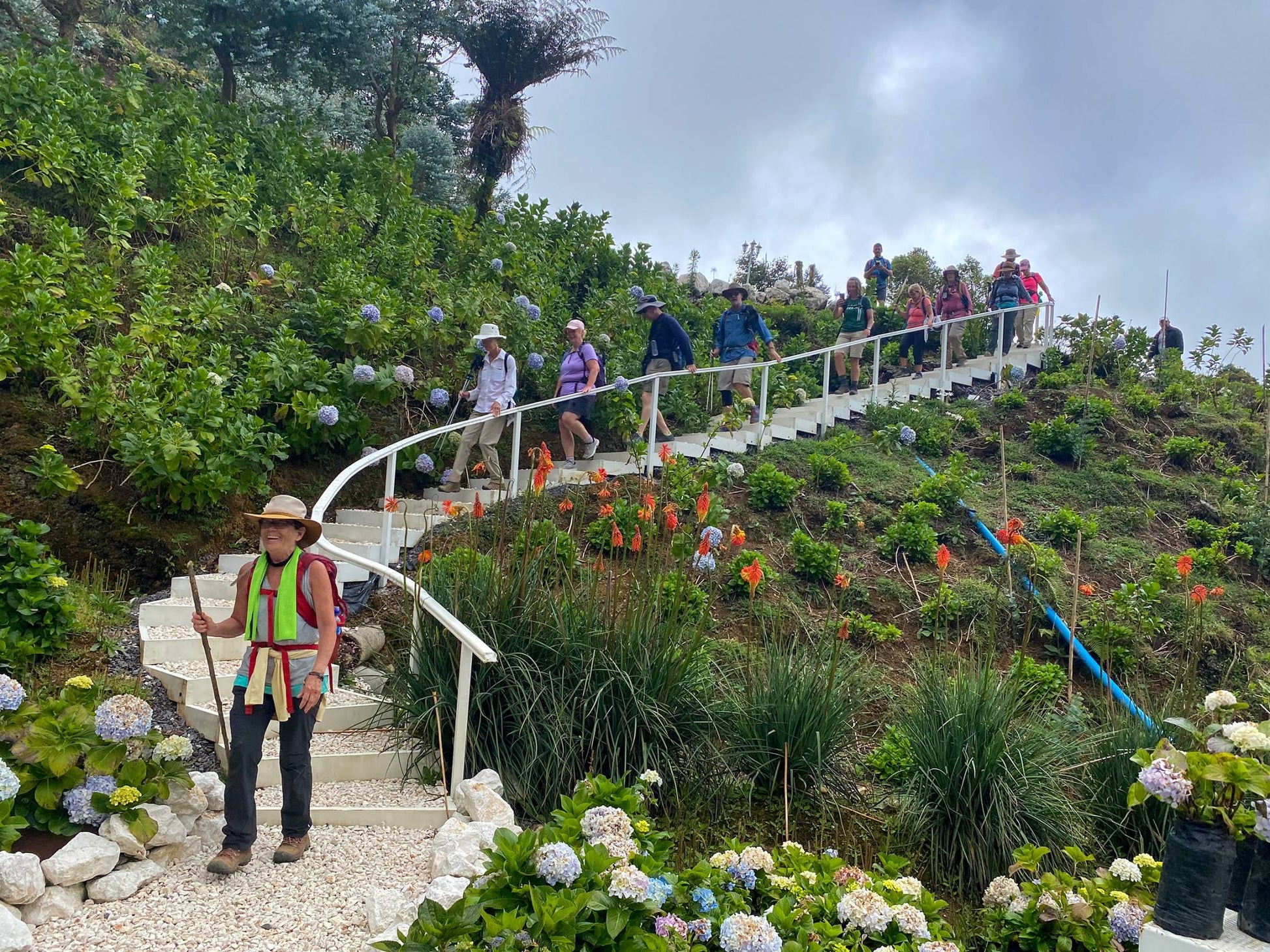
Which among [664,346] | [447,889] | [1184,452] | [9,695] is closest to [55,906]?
[9,695]

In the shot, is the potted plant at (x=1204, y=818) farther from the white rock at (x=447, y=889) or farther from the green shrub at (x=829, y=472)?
the green shrub at (x=829, y=472)

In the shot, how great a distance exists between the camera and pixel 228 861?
349 centimetres

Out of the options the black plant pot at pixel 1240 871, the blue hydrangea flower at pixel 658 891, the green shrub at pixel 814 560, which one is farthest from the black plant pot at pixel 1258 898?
the green shrub at pixel 814 560

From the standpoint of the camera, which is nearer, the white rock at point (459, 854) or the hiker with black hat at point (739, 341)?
the white rock at point (459, 854)

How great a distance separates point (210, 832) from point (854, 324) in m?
10.0

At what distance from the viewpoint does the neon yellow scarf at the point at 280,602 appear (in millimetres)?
3650

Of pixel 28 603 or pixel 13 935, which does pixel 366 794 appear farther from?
pixel 28 603

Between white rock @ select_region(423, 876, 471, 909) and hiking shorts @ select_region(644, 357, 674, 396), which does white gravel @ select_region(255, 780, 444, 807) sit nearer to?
white rock @ select_region(423, 876, 471, 909)

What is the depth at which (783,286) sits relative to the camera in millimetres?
19344

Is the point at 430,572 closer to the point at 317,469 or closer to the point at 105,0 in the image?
the point at 317,469

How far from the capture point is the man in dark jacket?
14.2 m

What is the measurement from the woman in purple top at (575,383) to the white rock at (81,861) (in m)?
5.52

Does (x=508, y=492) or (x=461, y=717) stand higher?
(x=508, y=492)

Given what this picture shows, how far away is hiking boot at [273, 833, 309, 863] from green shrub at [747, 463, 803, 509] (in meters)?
5.26
